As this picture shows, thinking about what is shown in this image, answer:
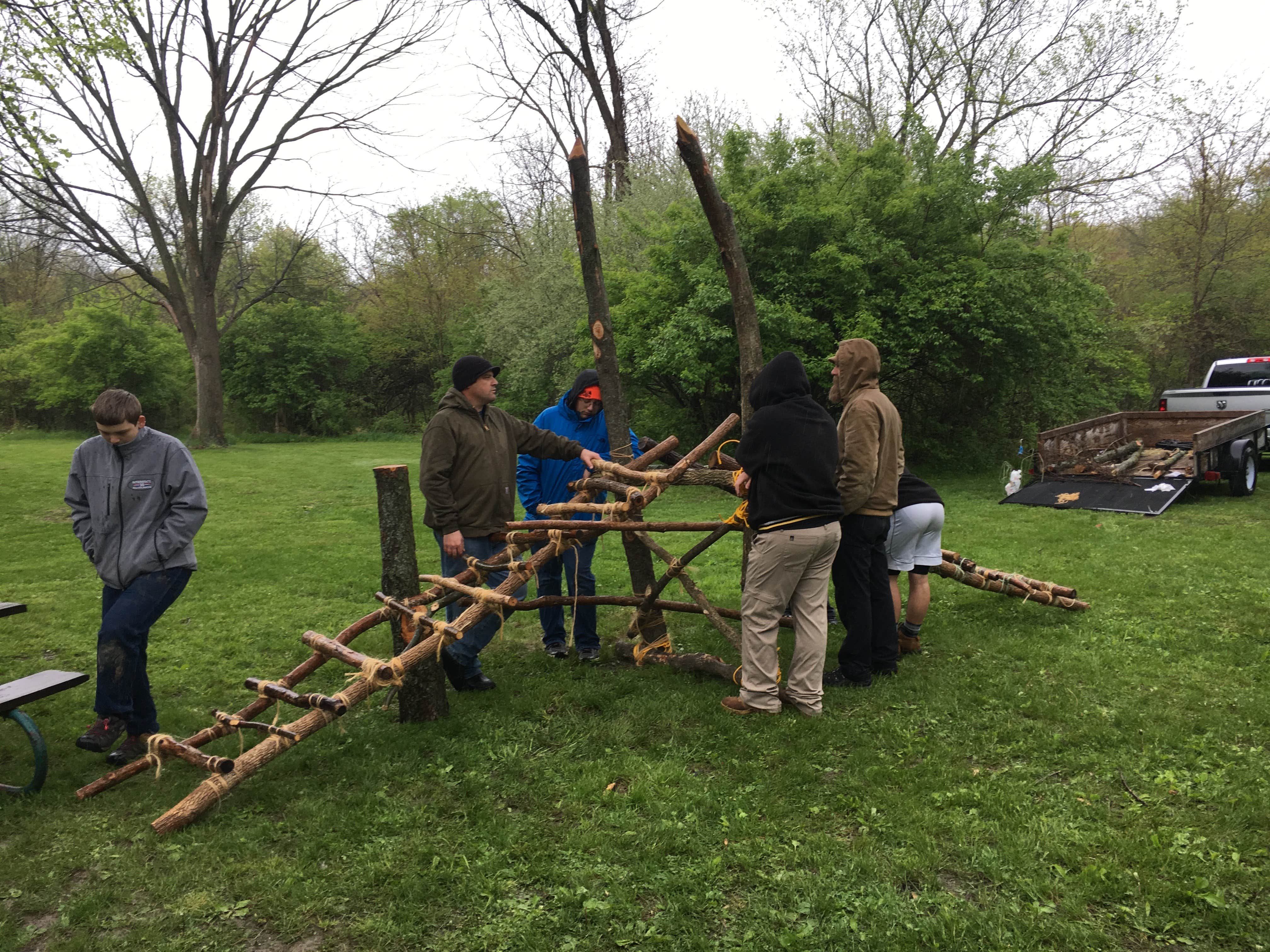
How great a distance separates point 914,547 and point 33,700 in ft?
17.2

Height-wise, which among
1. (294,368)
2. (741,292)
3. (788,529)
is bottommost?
(788,529)

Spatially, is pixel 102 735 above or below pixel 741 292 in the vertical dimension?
below

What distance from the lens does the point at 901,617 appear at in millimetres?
6355

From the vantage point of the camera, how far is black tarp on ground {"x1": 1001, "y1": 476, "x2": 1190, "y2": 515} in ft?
36.0

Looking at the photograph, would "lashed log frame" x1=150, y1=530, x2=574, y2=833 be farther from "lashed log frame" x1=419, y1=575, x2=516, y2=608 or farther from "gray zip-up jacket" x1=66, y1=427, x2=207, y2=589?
"gray zip-up jacket" x1=66, y1=427, x2=207, y2=589

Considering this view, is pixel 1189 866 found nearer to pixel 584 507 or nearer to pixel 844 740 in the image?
pixel 844 740

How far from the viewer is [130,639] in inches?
171

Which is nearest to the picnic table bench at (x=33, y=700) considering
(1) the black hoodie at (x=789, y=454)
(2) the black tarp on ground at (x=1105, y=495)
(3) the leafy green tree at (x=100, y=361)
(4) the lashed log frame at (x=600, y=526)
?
(4) the lashed log frame at (x=600, y=526)

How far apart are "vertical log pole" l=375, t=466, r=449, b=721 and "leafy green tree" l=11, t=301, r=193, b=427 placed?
1212 inches

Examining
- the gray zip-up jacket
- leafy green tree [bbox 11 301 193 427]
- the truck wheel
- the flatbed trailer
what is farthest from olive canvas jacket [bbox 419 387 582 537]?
leafy green tree [bbox 11 301 193 427]

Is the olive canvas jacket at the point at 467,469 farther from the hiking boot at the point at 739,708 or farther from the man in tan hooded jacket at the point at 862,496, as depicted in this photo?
the man in tan hooded jacket at the point at 862,496

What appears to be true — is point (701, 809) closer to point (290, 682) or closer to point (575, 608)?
point (290, 682)

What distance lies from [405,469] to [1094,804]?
156 inches

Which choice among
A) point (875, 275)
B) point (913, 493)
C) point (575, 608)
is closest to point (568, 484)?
point (575, 608)
